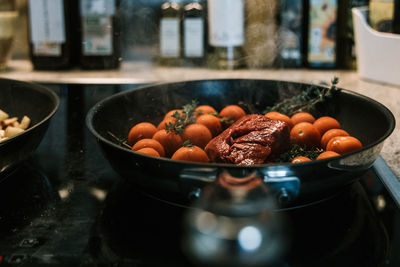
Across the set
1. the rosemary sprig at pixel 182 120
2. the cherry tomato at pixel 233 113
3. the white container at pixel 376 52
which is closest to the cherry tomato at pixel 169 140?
the rosemary sprig at pixel 182 120

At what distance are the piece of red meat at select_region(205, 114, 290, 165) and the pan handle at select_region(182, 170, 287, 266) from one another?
0.16m

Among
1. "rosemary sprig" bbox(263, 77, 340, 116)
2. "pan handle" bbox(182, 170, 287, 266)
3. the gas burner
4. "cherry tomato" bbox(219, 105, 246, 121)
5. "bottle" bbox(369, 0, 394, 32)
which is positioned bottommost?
the gas burner

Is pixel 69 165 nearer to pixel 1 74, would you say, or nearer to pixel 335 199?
pixel 335 199

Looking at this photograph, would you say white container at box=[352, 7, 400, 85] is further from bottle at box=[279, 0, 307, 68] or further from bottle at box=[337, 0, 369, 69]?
bottle at box=[279, 0, 307, 68]

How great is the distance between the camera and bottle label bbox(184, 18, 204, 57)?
1621 mm

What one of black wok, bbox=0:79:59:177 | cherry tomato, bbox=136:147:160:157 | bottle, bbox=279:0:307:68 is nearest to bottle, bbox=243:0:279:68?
bottle, bbox=279:0:307:68

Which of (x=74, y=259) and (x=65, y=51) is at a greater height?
(x=65, y=51)

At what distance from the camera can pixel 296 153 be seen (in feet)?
2.64

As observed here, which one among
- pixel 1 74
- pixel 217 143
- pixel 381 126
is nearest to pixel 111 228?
pixel 217 143

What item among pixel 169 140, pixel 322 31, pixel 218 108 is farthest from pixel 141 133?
pixel 322 31

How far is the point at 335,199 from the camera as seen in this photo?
0.76m

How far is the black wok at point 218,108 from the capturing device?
1.94 feet

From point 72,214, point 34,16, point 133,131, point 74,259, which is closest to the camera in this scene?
point 74,259

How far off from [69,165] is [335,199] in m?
0.49
